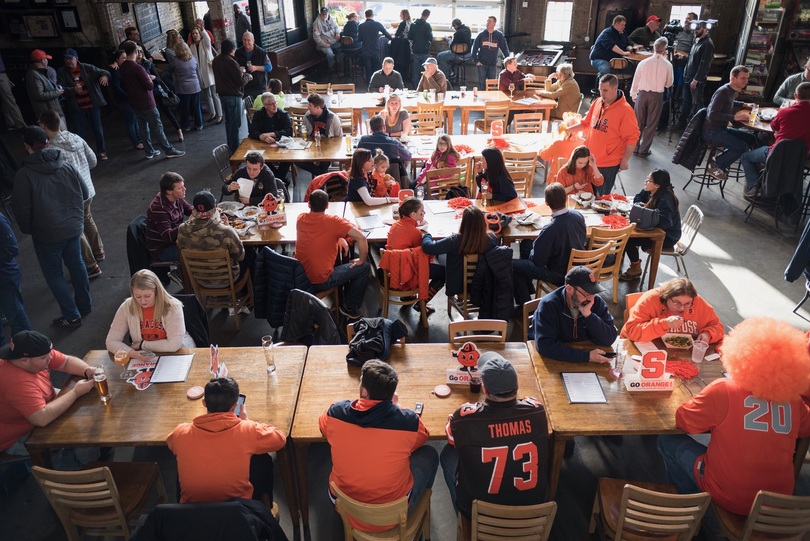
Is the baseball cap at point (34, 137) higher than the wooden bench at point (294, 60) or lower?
higher

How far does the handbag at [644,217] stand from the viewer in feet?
18.0

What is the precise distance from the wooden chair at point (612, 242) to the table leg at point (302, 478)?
3131 mm

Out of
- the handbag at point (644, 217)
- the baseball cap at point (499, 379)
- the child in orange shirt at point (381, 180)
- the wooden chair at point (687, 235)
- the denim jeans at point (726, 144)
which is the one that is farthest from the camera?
the denim jeans at point (726, 144)

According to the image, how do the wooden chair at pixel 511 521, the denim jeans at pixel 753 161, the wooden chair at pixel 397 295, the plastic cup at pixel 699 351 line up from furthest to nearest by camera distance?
the denim jeans at pixel 753 161
the wooden chair at pixel 397 295
the plastic cup at pixel 699 351
the wooden chair at pixel 511 521

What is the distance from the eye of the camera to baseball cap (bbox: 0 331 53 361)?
330 cm

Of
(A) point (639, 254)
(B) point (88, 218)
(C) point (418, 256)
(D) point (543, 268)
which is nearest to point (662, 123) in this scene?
(A) point (639, 254)

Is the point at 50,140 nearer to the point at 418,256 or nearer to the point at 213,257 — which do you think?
the point at 213,257

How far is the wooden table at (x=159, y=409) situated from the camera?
Result: 10.7 feet

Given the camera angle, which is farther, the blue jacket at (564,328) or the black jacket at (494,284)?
the black jacket at (494,284)

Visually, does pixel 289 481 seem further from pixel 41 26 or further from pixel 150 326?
pixel 41 26

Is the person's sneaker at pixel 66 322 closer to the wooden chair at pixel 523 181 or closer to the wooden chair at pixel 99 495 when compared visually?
the wooden chair at pixel 99 495

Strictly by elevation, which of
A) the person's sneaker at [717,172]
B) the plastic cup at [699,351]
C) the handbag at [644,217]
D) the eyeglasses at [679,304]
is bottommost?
the person's sneaker at [717,172]

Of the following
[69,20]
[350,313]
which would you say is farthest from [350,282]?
[69,20]

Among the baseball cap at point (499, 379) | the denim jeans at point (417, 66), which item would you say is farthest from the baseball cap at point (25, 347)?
the denim jeans at point (417, 66)
